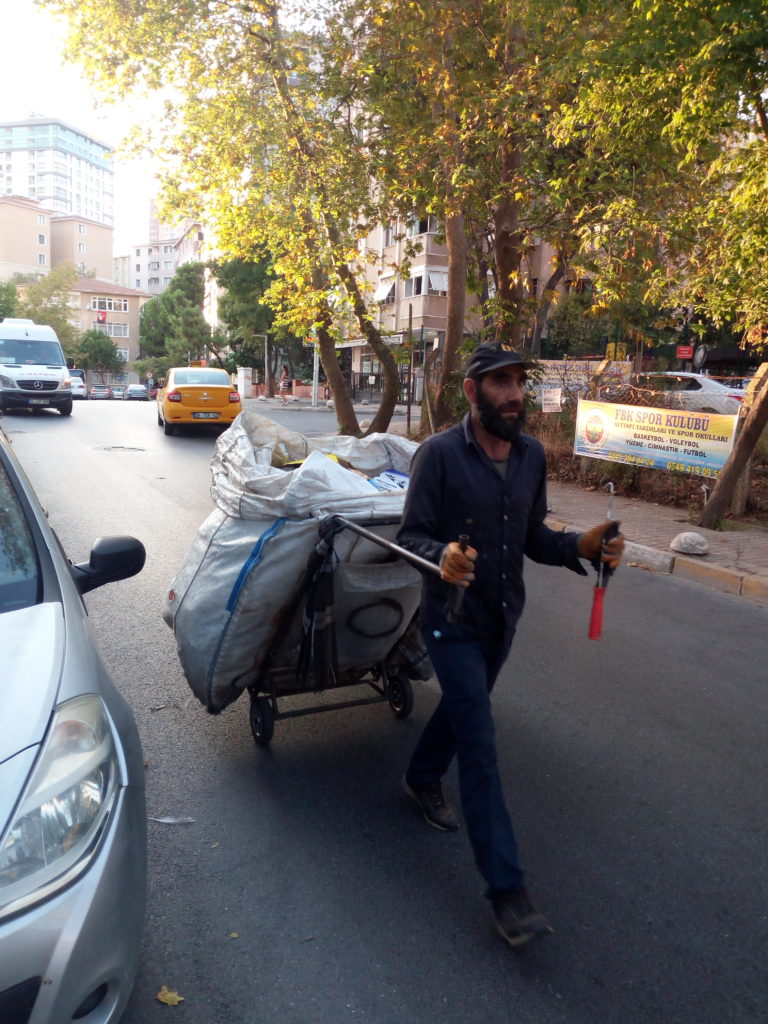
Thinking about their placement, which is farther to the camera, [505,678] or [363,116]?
[363,116]

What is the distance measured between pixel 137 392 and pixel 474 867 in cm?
6412

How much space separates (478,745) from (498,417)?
110 cm

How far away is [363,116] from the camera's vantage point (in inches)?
601

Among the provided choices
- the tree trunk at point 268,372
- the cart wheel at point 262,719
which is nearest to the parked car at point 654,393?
the cart wheel at point 262,719

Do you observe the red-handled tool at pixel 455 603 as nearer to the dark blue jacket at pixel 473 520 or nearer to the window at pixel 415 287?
the dark blue jacket at pixel 473 520

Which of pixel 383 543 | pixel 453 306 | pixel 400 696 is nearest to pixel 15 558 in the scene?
pixel 383 543

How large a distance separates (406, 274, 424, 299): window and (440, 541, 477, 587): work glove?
37432 millimetres

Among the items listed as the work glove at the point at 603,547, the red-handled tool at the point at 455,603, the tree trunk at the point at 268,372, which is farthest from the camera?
the tree trunk at the point at 268,372

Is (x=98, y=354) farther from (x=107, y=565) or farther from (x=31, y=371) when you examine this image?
(x=107, y=565)

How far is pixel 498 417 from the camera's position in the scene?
289 centimetres

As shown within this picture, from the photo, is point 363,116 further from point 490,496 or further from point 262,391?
point 262,391

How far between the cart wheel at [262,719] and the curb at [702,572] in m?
5.07

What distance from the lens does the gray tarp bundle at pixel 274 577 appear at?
138 inches

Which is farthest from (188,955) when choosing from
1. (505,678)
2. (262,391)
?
(262,391)
